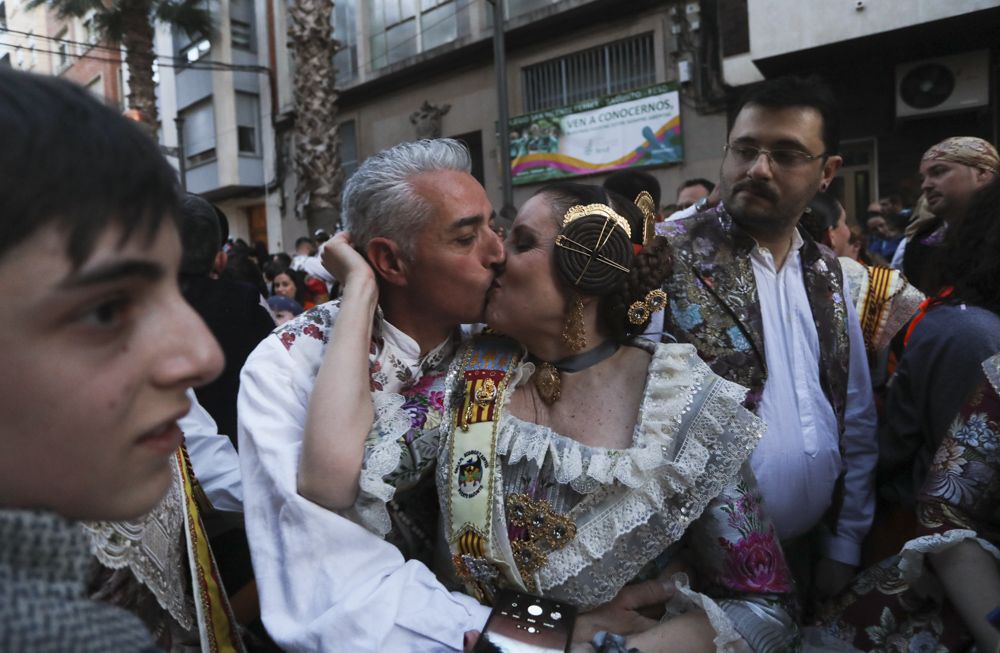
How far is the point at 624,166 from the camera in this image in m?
12.6

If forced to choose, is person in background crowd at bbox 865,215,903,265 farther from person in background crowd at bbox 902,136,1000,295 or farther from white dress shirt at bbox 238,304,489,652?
white dress shirt at bbox 238,304,489,652

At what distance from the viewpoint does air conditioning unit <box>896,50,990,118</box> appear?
9227 mm

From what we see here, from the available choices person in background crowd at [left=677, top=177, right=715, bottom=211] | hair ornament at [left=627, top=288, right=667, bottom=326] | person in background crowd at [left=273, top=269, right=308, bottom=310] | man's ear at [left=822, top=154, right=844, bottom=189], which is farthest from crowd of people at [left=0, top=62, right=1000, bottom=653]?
person in background crowd at [left=273, top=269, right=308, bottom=310]

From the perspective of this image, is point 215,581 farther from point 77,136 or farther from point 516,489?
point 77,136

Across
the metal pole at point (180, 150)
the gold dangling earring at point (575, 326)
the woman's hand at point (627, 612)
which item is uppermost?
the metal pole at point (180, 150)

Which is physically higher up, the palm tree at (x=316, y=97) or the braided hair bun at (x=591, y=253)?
the palm tree at (x=316, y=97)

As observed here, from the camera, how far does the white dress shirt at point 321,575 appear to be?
151 centimetres

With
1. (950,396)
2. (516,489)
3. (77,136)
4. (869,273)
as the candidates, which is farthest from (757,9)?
(77,136)

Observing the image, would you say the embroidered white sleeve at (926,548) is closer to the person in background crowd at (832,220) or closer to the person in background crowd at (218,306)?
the person in background crowd at (832,220)

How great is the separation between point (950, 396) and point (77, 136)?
2.17m

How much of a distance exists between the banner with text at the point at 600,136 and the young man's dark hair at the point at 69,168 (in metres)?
11.9

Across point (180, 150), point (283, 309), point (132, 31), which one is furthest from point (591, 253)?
point (180, 150)

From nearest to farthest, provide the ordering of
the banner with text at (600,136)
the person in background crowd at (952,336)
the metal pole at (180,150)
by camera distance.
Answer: the person in background crowd at (952,336), the banner with text at (600,136), the metal pole at (180,150)

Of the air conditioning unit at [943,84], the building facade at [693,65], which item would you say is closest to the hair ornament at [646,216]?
the building facade at [693,65]
